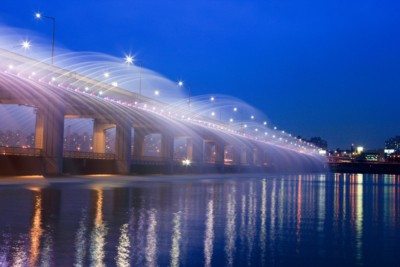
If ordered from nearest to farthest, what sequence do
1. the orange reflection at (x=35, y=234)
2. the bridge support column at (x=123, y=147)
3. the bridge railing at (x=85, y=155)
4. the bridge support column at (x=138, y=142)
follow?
the orange reflection at (x=35, y=234) < the bridge railing at (x=85, y=155) < the bridge support column at (x=123, y=147) < the bridge support column at (x=138, y=142)

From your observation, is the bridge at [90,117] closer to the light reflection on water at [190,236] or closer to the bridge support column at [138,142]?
the bridge support column at [138,142]

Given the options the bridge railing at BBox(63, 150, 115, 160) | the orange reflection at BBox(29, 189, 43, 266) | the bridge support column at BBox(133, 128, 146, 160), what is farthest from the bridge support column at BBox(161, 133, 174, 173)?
the orange reflection at BBox(29, 189, 43, 266)

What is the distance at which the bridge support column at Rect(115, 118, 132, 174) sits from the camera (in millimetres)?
70875

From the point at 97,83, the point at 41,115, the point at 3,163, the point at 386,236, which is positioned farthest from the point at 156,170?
the point at 386,236

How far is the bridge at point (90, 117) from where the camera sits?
50.5 m

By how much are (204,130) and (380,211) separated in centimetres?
8261

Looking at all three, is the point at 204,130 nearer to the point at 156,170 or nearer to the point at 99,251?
the point at 156,170

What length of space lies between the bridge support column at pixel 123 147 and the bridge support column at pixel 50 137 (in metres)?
16.7

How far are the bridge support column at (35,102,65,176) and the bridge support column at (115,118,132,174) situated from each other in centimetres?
1669

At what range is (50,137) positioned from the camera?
53.8 meters

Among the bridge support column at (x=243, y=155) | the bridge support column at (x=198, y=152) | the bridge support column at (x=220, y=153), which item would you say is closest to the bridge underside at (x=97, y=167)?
the bridge support column at (x=198, y=152)

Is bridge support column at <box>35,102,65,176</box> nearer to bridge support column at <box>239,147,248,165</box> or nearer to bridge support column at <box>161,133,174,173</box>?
bridge support column at <box>161,133,174,173</box>

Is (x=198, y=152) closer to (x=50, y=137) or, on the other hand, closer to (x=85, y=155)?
(x=85, y=155)

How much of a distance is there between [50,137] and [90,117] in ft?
85.0
